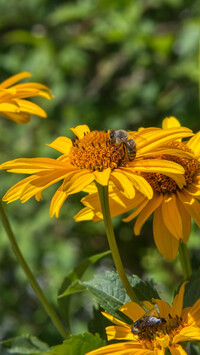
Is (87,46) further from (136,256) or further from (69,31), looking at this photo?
(136,256)

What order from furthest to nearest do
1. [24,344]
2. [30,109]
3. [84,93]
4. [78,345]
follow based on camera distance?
[84,93] < [30,109] < [24,344] < [78,345]

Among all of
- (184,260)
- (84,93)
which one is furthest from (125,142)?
(84,93)

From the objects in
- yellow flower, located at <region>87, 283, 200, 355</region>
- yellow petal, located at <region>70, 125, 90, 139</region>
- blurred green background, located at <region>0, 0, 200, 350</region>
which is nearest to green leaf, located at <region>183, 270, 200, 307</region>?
yellow flower, located at <region>87, 283, 200, 355</region>

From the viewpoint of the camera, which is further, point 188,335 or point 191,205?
point 191,205

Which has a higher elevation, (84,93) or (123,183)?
(84,93)

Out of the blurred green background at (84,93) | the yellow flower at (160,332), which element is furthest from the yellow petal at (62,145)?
the blurred green background at (84,93)

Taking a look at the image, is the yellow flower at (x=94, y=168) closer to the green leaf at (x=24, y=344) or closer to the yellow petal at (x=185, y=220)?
the yellow petal at (x=185, y=220)

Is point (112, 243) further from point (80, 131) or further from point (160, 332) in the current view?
point (80, 131)

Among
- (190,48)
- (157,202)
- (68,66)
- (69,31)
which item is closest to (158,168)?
(157,202)
